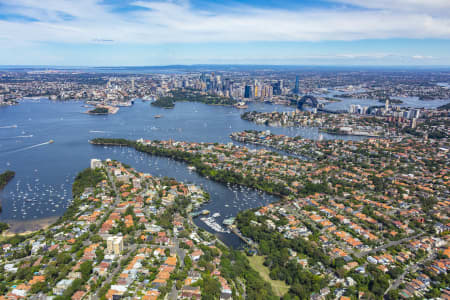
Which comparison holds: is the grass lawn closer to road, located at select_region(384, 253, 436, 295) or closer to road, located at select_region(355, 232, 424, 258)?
road, located at select_region(384, 253, 436, 295)

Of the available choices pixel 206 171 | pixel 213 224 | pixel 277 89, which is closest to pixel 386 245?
pixel 213 224

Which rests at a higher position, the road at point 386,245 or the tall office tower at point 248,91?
the tall office tower at point 248,91

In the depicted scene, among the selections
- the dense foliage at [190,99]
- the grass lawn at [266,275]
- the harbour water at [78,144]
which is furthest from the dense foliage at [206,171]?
the dense foliage at [190,99]

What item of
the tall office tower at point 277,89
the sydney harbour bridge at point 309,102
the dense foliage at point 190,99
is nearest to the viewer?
the sydney harbour bridge at point 309,102

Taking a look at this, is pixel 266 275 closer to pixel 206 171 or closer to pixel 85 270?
pixel 85 270

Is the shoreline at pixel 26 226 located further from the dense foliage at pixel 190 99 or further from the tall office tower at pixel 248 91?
the tall office tower at pixel 248 91

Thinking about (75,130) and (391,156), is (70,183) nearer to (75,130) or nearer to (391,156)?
(75,130)
